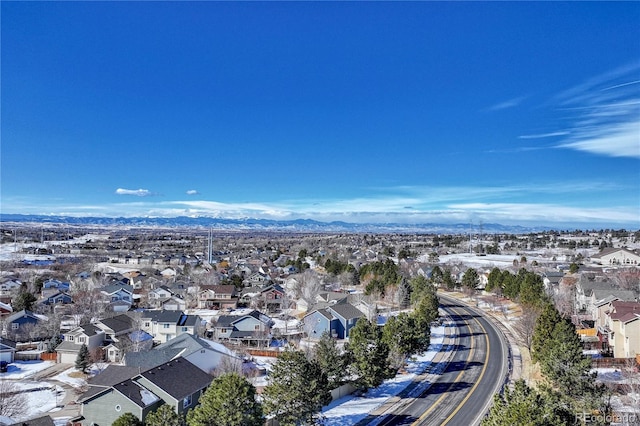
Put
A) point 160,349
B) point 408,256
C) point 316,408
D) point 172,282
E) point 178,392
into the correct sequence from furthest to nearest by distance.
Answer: point 408,256 < point 172,282 < point 160,349 < point 178,392 < point 316,408

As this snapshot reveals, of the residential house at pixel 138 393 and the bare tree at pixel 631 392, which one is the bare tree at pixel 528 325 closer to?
the bare tree at pixel 631 392

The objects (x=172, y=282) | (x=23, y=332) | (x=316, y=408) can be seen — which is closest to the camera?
(x=316, y=408)

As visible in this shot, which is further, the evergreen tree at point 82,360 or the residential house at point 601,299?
the residential house at point 601,299

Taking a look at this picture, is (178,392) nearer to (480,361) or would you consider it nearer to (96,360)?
(96,360)

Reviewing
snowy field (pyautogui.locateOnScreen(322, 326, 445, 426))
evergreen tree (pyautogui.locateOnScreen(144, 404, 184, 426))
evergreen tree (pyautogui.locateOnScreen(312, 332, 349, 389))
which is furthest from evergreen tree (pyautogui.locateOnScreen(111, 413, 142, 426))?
evergreen tree (pyautogui.locateOnScreen(312, 332, 349, 389))

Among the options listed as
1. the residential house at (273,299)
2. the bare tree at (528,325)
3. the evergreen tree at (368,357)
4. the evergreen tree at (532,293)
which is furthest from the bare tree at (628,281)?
the residential house at (273,299)

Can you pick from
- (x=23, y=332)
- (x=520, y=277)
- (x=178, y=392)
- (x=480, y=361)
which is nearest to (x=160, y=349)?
(x=178, y=392)

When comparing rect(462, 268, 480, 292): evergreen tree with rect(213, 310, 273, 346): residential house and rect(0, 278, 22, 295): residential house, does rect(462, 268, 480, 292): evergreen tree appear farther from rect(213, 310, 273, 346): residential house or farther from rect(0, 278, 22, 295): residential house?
rect(0, 278, 22, 295): residential house

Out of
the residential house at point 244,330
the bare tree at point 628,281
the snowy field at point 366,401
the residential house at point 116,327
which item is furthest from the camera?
the bare tree at point 628,281
